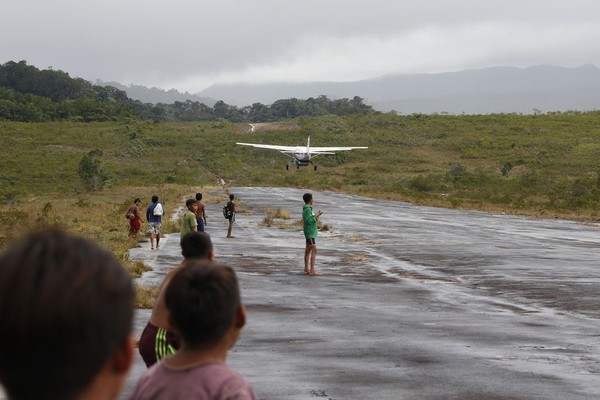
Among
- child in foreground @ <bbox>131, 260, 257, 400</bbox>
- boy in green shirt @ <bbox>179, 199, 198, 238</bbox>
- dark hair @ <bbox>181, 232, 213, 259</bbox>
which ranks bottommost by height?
boy in green shirt @ <bbox>179, 199, 198, 238</bbox>

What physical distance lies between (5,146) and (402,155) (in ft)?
132

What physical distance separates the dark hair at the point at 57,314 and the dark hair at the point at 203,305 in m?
1.29

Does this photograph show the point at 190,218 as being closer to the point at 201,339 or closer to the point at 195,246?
the point at 195,246

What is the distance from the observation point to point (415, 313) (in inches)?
669

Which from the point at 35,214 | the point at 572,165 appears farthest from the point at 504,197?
the point at 35,214

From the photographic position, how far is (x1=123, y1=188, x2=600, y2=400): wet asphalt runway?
35.9 ft

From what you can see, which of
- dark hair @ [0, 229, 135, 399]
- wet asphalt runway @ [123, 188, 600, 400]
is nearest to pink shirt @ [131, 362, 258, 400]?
dark hair @ [0, 229, 135, 399]

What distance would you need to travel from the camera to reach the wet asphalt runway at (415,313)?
10.9m

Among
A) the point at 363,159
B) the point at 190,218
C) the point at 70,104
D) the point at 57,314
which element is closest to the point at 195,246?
the point at 57,314

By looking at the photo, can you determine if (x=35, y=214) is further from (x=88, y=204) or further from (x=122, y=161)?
(x=122, y=161)

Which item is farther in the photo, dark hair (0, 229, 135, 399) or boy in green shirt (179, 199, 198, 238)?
boy in green shirt (179, 199, 198, 238)

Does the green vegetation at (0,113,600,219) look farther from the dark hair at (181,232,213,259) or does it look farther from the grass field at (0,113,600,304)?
the dark hair at (181,232,213,259)

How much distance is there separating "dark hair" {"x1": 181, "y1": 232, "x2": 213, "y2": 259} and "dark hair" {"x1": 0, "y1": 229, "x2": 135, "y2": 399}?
475 cm

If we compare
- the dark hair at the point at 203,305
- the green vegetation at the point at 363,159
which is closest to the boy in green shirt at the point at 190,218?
the dark hair at the point at 203,305
